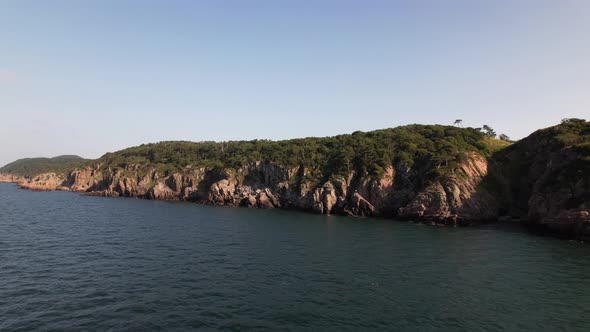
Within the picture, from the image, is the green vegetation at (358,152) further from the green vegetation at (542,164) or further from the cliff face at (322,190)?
the green vegetation at (542,164)

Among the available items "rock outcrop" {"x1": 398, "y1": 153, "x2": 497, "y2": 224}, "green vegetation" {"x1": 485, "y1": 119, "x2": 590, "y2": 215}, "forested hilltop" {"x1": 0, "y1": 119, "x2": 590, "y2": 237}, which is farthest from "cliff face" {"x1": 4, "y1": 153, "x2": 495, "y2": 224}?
"green vegetation" {"x1": 485, "y1": 119, "x2": 590, "y2": 215}

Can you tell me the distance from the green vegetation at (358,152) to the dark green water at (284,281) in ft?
144

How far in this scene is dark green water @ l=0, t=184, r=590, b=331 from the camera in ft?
81.1

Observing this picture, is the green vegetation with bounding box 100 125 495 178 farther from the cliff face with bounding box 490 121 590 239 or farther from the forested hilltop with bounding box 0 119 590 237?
the cliff face with bounding box 490 121 590 239

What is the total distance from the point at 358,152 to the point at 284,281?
89.9 metres

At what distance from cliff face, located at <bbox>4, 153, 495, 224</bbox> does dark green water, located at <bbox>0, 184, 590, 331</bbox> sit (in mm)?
22541

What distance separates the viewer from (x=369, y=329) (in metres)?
23.6

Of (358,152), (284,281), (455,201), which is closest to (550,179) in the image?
(455,201)

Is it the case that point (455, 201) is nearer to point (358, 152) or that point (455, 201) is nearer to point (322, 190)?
point (322, 190)

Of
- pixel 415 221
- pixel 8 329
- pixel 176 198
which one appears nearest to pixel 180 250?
pixel 8 329

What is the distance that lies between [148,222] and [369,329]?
208ft

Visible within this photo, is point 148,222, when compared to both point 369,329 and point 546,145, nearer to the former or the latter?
point 369,329

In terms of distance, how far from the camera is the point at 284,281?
111 feet

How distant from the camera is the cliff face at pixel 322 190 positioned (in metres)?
81.9
